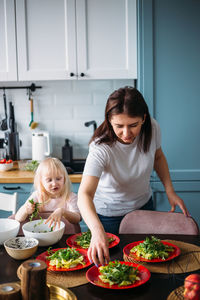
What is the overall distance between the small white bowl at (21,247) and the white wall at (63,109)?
6.47ft

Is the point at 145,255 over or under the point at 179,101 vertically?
under

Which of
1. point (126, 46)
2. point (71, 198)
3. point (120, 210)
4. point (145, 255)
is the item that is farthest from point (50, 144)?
point (145, 255)

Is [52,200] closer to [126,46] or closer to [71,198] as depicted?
[71,198]

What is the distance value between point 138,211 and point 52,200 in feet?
1.75

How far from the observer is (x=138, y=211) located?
183 centimetres

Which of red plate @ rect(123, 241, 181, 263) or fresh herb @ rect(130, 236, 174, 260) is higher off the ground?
fresh herb @ rect(130, 236, 174, 260)

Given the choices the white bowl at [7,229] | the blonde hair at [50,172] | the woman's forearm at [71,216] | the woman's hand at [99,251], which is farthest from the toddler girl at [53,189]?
the woman's hand at [99,251]

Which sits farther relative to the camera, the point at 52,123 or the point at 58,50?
the point at 52,123

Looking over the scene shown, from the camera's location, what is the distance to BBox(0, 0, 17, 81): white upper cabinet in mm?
2926

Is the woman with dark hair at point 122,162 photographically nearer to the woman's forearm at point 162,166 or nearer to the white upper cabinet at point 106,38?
the woman's forearm at point 162,166

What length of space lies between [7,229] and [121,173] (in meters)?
0.60

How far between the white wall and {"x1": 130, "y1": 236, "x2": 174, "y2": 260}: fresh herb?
6.63 feet

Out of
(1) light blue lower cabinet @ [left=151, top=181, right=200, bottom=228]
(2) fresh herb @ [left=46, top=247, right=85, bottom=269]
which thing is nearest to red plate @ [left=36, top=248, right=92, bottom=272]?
(2) fresh herb @ [left=46, top=247, right=85, bottom=269]

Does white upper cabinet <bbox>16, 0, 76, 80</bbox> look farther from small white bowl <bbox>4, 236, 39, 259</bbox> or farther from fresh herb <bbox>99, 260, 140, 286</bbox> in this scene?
fresh herb <bbox>99, 260, 140, 286</bbox>
